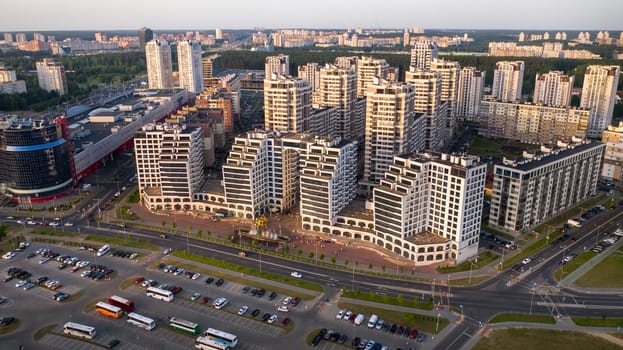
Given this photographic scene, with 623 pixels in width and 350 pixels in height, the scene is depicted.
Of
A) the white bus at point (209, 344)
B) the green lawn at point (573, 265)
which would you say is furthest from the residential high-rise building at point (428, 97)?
the white bus at point (209, 344)

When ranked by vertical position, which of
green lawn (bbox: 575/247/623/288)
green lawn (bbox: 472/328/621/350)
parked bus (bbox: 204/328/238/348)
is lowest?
green lawn (bbox: 472/328/621/350)

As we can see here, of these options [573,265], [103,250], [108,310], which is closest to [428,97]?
[573,265]

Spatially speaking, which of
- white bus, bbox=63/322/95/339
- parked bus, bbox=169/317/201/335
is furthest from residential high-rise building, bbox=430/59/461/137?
white bus, bbox=63/322/95/339

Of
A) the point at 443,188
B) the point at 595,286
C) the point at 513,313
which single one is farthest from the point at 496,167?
the point at 513,313

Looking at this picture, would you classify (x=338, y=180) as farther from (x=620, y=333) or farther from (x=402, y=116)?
(x=620, y=333)

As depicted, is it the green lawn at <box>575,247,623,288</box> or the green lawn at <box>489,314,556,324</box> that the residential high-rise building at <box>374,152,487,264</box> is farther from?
the green lawn at <box>575,247,623,288</box>
